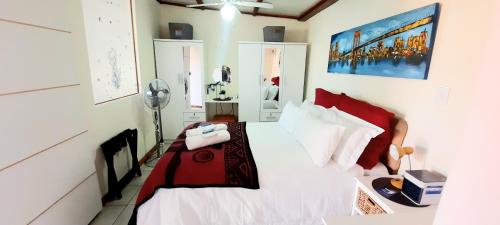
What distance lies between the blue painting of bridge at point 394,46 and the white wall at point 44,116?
2.50 metres

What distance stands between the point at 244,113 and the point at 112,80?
6.85 feet

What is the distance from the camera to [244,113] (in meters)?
3.88

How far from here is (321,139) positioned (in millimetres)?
1702

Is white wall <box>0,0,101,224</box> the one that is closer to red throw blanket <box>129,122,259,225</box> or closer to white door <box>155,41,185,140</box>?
red throw blanket <box>129,122,259,225</box>

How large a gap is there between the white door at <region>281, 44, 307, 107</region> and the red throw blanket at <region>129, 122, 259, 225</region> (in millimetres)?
2075

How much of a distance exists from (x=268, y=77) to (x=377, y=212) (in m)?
2.80

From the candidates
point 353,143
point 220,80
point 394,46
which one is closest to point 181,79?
point 220,80

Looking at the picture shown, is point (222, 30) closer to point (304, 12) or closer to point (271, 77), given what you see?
point (271, 77)

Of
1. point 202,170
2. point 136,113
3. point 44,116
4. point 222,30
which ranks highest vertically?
point 222,30

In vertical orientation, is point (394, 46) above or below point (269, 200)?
above

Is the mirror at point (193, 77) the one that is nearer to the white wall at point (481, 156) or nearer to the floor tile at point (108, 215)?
the floor tile at point (108, 215)

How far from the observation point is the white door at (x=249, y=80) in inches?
143

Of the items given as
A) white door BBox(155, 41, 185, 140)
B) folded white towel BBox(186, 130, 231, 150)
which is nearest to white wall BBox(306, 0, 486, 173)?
folded white towel BBox(186, 130, 231, 150)

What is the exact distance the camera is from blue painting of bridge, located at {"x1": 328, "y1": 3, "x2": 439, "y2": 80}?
4.88ft
